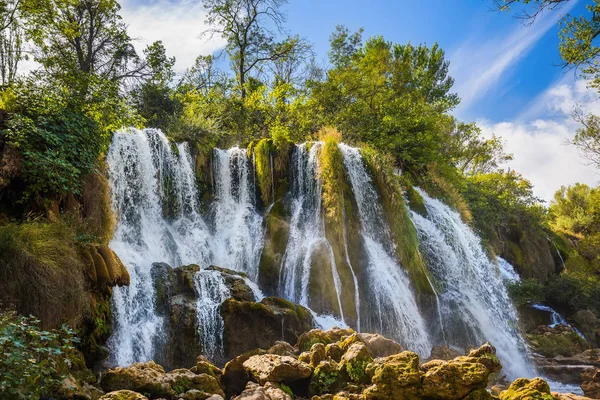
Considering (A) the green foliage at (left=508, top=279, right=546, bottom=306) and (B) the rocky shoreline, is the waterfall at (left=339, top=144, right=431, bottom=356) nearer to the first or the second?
(B) the rocky shoreline

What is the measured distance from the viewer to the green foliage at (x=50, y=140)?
6820 millimetres

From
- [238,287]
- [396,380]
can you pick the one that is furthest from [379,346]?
[238,287]

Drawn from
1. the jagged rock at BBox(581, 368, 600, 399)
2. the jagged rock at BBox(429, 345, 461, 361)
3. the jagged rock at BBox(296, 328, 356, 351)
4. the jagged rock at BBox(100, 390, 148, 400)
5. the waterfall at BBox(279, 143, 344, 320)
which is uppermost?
the waterfall at BBox(279, 143, 344, 320)

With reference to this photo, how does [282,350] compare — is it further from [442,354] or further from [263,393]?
[442,354]

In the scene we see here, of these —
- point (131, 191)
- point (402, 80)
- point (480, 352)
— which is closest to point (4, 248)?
point (131, 191)

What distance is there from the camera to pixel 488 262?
14547 millimetres

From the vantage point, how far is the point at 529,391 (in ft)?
15.0

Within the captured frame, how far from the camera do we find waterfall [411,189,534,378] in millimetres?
10539

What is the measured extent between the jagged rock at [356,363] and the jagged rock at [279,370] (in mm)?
555

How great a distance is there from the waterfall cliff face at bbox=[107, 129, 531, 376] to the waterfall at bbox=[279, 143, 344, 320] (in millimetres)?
35

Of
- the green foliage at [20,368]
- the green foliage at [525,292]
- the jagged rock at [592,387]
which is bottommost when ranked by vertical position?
the jagged rock at [592,387]

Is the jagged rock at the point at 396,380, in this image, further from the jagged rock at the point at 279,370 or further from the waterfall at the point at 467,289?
the waterfall at the point at 467,289

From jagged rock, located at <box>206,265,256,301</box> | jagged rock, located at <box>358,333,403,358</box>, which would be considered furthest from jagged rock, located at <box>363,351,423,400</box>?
jagged rock, located at <box>206,265,256,301</box>

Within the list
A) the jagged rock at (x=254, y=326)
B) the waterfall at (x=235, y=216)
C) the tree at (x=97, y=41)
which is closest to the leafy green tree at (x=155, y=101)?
the tree at (x=97, y=41)
